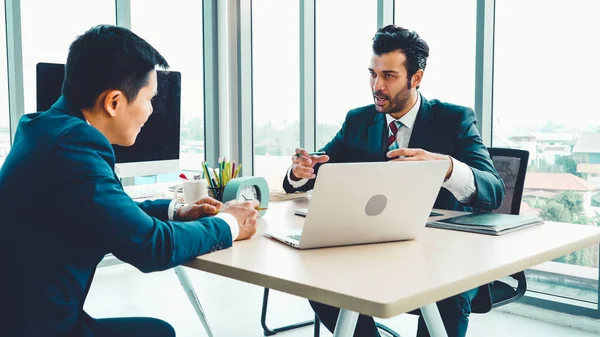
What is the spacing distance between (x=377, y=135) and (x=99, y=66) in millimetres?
1236

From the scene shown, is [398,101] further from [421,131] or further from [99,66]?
[99,66]

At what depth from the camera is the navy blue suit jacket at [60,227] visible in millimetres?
1058

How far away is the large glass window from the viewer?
2.67m

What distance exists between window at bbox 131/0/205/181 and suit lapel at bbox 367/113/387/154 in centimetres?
196

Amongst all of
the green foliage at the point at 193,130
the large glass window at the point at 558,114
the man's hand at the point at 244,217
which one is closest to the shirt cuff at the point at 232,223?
the man's hand at the point at 244,217

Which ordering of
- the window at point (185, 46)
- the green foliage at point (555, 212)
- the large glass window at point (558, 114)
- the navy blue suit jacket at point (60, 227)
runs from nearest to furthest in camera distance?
1. the navy blue suit jacket at point (60, 227)
2. the large glass window at point (558, 114)
3. the green foliage at point (555, 212)
4. the window at point (185, 46)

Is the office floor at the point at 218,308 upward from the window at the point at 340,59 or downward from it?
downward

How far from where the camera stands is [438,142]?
6.58ft

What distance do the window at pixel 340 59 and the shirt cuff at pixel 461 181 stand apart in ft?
5.46

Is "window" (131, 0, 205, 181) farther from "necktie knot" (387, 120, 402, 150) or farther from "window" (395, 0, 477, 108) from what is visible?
"necktie knot" (387, 120, 402, 150)

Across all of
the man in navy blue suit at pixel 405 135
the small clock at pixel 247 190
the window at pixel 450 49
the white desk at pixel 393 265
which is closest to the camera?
the white desk at pixel 393 265

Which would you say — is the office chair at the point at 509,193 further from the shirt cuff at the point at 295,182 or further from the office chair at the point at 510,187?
the shirt cuff at the point at 295,182

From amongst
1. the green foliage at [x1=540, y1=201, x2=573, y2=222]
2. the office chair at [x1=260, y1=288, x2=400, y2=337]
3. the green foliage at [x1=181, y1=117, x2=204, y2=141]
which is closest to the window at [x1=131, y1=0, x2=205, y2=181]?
the green foliage at [x1=181, y1=117, x2=204, y2=141]

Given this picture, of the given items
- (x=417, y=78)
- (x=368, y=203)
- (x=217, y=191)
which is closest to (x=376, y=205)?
(x=368, y=203)
